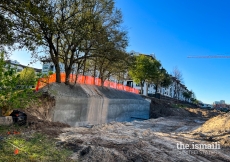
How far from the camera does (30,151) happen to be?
15.4 feet

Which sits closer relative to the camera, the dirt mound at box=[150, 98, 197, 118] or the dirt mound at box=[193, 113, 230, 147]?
the dirt mound at box=[193, 113, 230, 147]

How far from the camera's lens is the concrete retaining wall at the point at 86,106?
1623 cm

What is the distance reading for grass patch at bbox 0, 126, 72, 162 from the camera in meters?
4.26

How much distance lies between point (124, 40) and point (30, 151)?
18.2m

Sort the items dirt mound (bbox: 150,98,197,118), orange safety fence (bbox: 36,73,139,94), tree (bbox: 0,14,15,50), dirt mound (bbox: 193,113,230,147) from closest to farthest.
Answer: dirt mound (bbox: 193,113,230,147) < tree (bbox: 0,14,15,50) < orange safety fence (bbox: 36,73,139,94) < dirt mound (bbox: 150,98,197,118)

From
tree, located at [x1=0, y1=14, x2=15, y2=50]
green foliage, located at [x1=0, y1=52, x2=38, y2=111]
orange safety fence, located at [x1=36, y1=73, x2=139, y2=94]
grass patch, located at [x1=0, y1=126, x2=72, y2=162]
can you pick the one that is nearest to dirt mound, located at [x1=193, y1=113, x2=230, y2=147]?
grass patch, located at [x1=0, y1=126, x2=72, y2=162]

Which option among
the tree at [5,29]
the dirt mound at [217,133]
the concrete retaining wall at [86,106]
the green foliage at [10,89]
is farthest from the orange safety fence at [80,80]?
the dirt mound at [217,133]

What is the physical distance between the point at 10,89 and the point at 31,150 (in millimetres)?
2695

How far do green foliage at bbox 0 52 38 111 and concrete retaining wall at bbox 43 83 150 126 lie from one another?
17.0 ft

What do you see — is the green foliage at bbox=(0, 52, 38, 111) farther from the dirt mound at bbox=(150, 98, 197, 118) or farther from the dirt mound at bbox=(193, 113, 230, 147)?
the dirt mound at bbox=(150, 98, 197, 118)

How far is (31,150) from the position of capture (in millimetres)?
4777

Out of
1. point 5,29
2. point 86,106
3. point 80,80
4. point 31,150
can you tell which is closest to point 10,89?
point 31,150

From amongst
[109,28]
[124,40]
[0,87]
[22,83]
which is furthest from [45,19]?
[124,40]

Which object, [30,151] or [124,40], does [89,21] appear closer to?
[124,40]
